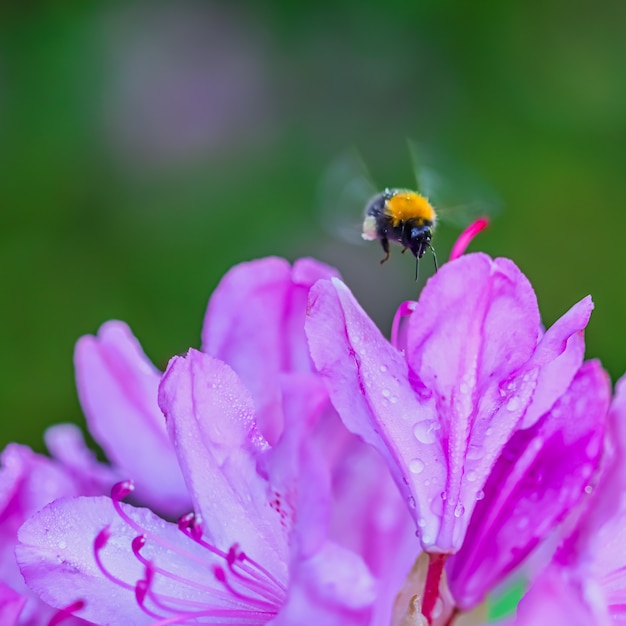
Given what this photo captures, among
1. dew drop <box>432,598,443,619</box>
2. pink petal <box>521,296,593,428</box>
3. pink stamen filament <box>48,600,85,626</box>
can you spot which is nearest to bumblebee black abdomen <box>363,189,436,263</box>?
pink petal <box>521,296,593,428</box>

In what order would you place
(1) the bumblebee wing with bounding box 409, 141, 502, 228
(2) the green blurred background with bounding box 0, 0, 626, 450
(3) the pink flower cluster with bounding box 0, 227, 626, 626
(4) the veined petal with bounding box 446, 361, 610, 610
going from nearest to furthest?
(3) the pink flower cluster with bounding box 0, 227, 626, 626 < (4) the veined petal with bounding box 446, 361, 610, 610 < (1) the bumblebee wing with bounding box 409, 141, 502, 228 < (2) the green blurred background with bounding box 0, 0, 626, 450

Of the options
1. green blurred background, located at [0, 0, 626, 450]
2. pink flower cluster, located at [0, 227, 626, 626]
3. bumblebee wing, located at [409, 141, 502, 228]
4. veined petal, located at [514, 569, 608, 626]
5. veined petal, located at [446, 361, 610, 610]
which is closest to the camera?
veined petal, located at [514, 569, 608, 626]

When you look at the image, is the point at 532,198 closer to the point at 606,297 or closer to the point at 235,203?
the point at 606,297

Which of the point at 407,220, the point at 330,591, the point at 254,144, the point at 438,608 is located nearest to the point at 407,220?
the point at 407,220

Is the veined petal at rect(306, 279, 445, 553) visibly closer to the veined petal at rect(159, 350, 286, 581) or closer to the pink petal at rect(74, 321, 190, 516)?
the veined petal at rect(159, 350, 286, 581)

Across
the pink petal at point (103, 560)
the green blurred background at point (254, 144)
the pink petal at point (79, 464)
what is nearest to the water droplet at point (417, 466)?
the pink petal at point (103, 560)

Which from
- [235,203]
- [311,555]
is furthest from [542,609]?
[235,203]

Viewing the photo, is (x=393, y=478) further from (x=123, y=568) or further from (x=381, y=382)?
(x=123, y=568)

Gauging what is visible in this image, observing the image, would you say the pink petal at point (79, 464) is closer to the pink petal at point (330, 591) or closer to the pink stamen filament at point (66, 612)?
the pink stamen filament at point (66, 612)
